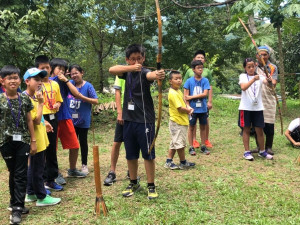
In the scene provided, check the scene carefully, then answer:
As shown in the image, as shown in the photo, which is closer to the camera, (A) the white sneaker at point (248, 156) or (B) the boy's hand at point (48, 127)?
(B) the boy's hand at point (48, 127)

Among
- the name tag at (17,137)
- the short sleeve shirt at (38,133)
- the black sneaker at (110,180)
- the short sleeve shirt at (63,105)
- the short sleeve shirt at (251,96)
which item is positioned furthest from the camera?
the short sleeve shirt at (251,96)

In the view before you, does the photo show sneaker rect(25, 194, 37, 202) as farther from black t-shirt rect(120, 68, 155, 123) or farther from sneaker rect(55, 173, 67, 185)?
black t-shirt rect(120, 68, 155, 123)

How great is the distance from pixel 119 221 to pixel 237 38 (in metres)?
19.3

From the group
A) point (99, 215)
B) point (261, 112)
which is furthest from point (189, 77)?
point (99, 215)

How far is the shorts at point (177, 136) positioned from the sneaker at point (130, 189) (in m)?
1.04

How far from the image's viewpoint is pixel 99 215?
10.6ft

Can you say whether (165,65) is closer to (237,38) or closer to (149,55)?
(149,55)

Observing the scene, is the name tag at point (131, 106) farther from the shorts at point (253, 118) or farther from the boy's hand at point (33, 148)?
the shorts at point (253, 118)

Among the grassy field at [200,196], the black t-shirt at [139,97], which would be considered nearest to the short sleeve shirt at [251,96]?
the grassy field at [200,196]

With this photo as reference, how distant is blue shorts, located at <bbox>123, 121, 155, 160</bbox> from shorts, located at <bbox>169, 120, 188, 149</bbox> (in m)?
1.10

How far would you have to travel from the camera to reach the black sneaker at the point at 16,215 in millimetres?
3084

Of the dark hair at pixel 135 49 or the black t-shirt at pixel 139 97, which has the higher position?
the dark hair at pixel 135 49

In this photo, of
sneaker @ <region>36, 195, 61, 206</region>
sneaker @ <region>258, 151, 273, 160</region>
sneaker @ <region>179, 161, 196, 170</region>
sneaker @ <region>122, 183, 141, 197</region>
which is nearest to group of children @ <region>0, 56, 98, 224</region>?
sneaker @ <region>36, 195, 61, 206</region>

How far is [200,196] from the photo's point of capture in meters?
3.69
